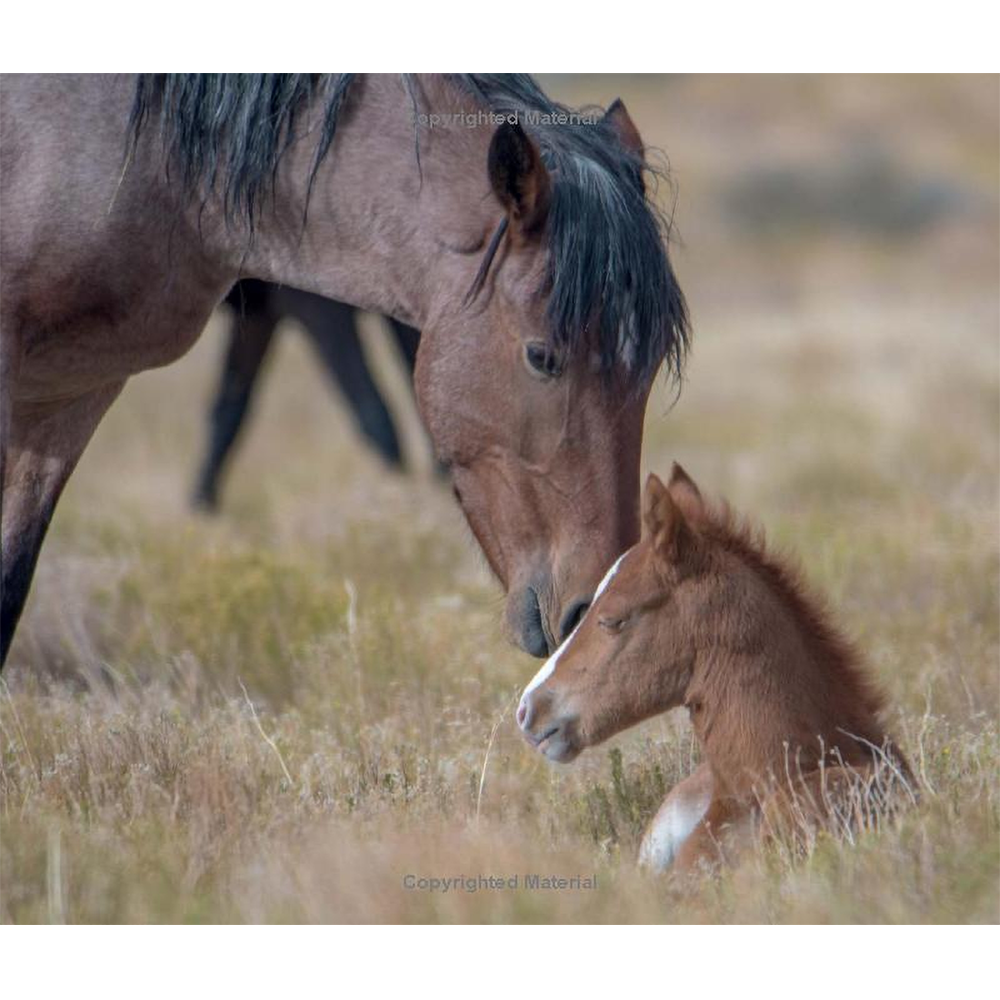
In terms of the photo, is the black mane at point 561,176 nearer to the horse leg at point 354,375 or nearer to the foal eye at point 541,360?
the foal eye at point 541,360

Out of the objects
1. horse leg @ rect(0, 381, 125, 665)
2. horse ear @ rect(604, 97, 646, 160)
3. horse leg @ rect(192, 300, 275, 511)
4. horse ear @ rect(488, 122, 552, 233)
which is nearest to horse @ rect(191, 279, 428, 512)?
horse leg @ rect(192, 300, 275, 511)

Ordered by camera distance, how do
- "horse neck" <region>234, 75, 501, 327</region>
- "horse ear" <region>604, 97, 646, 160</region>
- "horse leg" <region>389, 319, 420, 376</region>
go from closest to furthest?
"horse neck" <region>234, 75, 501, 327</region> < "horse ear" <region>604, 97, 646, 160</region> < "horse leg" <region>389, 319, 420, 376</region>

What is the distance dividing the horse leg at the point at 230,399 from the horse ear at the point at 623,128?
13.5 feet

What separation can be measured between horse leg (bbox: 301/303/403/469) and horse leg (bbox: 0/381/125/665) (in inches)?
148

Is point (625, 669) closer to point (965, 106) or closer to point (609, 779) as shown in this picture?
point (609, 779)

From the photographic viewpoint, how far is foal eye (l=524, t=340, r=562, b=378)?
3842 millimetres

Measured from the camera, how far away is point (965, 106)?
31875 millimetres

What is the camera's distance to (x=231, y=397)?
8.95 metres

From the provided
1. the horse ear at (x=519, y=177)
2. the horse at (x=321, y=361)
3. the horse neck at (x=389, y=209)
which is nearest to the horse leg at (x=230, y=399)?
the horse at (x=321, y=361)

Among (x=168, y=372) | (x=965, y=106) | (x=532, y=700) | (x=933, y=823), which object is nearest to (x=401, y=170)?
(x=532, y=700)

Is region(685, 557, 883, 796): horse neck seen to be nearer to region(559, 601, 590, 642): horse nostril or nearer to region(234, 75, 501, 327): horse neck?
region(559, 601, 590, 642): horse nostril

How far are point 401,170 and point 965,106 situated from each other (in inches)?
1188

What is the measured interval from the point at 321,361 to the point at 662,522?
→ 17.7ft

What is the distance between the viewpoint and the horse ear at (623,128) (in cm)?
425
